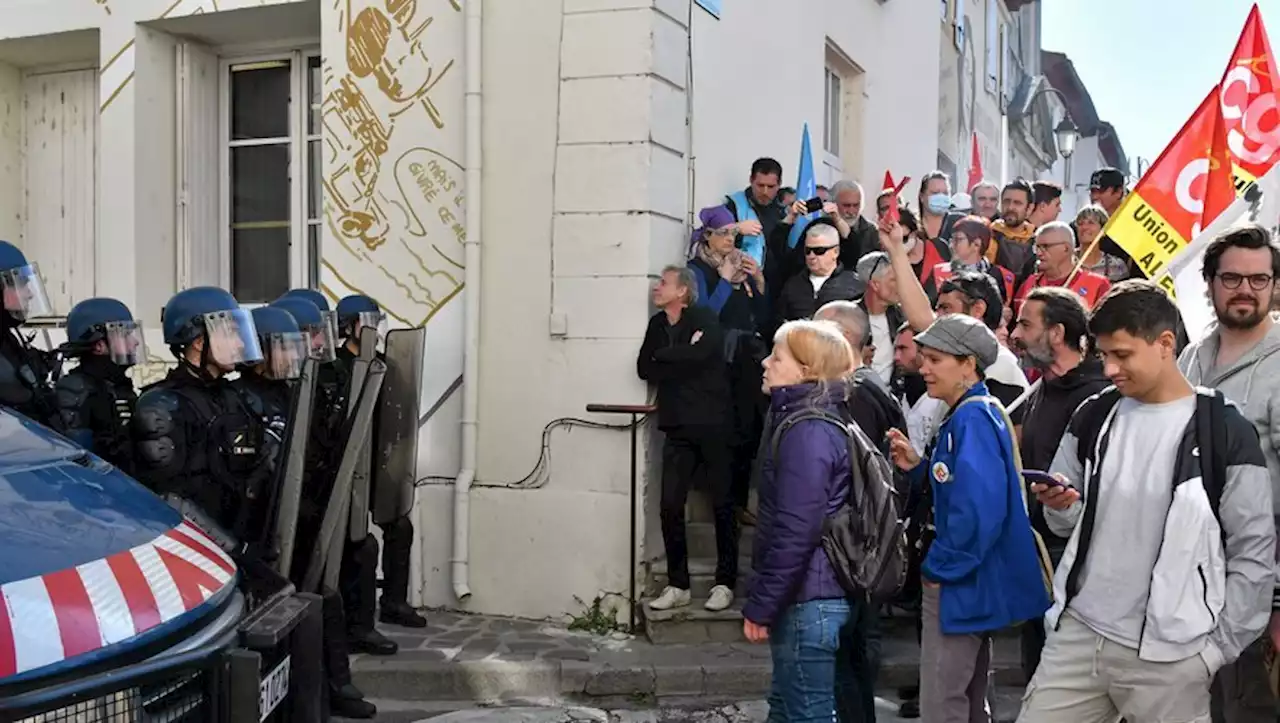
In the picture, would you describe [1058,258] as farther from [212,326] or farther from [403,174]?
[212,326]

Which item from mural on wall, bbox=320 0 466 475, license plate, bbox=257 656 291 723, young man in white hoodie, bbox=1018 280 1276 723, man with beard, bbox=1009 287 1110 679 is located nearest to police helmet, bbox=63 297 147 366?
mural on wall, bbox=320 0 466 475

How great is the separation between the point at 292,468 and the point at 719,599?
265 centimetres

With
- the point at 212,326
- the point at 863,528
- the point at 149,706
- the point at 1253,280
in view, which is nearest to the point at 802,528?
the point at 863,528

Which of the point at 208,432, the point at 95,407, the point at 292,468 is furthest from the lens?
the point at 95,407

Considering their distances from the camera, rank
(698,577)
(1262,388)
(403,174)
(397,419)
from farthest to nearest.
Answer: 1. (403,174)
2. (698,577)
3. (397,419)
4. (1262,388)

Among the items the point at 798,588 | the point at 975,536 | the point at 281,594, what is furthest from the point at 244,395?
the point at 975,536

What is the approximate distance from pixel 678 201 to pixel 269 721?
413cm

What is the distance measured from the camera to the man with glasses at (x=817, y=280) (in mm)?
6195

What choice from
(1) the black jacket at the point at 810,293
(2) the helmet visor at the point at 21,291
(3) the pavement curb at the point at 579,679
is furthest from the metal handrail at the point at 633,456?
(2) the helmet visor at the point at 21,291

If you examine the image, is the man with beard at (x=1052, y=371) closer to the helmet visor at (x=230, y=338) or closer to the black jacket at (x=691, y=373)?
the black jacket at (x=691, y=373)

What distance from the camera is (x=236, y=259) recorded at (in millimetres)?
8133

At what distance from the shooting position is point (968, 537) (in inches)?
133

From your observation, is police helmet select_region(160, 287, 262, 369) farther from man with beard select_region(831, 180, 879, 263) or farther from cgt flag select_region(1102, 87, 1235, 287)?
cgt flag select_region(1102, 87, 1235, 287)

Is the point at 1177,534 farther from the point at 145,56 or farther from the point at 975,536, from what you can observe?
the point at 145,56
